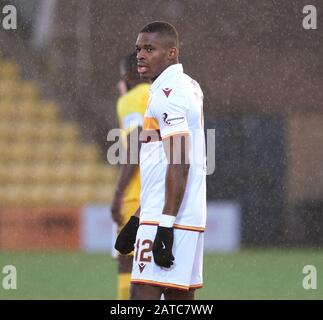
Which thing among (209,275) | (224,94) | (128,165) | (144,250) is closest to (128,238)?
(144,250)

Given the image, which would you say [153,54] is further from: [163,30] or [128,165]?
[128,165]

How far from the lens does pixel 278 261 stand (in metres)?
11.0

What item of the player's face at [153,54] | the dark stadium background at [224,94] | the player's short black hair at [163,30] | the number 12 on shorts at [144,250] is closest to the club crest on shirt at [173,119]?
the player's face at [153,54]

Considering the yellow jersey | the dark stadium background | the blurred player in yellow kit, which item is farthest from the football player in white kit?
the dark stadium background

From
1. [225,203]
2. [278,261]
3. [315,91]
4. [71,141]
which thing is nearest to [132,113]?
[278,261]

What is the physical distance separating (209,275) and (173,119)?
16.8ft

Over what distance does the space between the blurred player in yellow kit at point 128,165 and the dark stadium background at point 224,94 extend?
5.42 meters

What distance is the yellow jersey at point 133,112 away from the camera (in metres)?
6.21

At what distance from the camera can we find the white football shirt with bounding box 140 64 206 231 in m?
4.59

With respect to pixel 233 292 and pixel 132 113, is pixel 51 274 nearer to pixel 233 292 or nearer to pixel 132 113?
pixel 233 292

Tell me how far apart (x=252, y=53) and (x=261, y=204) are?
7.23 ft

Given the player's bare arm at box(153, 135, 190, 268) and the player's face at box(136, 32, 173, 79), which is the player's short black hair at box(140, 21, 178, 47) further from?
the player's bare arm at box(153, 135, 190, 268)

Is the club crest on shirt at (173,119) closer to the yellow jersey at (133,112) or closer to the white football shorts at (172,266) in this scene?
the white football shorts at (172,266)

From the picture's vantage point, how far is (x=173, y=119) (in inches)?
178
